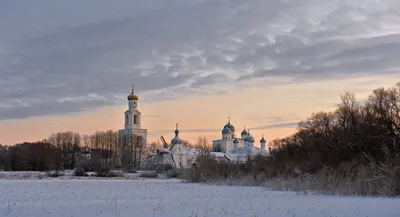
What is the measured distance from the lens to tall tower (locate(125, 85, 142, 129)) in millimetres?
127438

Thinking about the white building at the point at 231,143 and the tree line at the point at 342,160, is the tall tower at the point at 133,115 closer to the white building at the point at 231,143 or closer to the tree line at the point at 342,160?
the white building at the point at 231,143

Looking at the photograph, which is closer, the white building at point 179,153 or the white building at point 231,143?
the white building at point 179,153

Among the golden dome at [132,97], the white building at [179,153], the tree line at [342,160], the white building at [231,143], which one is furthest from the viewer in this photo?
the white building at [231,143]

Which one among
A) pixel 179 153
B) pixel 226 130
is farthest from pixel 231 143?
pixel 179 153

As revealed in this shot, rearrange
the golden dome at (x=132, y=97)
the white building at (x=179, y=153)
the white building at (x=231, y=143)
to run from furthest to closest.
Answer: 1. the white building at (x=231, y=143)
2. the golden dome at (x=132, y=97)
3. the white building at (x=179, y=153)

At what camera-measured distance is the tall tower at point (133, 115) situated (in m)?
127

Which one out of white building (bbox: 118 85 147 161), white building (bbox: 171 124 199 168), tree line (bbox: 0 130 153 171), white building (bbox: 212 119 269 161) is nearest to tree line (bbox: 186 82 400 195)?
tree line (bbox: 0 130 153 171)

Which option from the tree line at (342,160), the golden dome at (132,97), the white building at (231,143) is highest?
the golden dome at (132,97)

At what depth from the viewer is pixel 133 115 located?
12794cm

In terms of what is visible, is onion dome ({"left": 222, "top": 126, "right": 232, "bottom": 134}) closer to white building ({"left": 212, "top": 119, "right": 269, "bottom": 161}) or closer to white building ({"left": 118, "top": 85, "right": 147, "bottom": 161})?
white building ({"left": 212, "top": 119, "right": 269, "bottom": 161})

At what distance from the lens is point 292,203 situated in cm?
2138

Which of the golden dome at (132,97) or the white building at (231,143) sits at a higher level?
the golden dome at (132,97)

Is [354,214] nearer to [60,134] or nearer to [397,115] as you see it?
[397,115]

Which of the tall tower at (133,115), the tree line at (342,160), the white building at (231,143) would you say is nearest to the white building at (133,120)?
the tall tower at (133,115)
